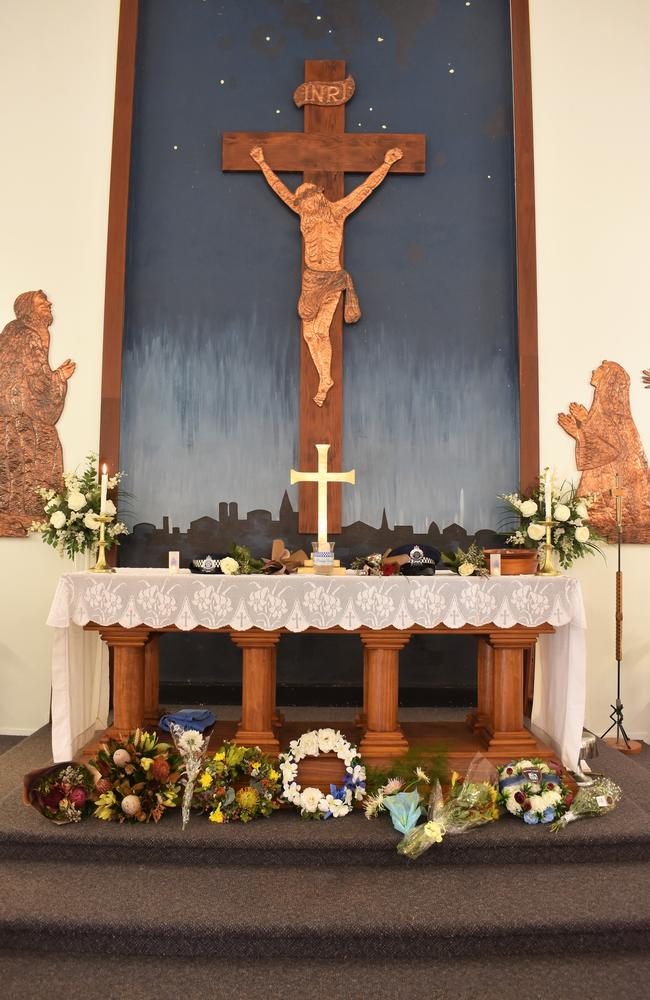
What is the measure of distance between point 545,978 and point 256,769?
1.62 meters

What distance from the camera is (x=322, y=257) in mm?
5980

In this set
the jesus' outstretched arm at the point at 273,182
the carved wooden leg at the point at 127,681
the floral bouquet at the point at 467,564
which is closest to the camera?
the carved wooden leg at the point at 127,681

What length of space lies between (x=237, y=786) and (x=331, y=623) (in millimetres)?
984

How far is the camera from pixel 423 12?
20.6 ft

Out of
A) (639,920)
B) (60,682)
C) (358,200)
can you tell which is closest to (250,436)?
(358,200)

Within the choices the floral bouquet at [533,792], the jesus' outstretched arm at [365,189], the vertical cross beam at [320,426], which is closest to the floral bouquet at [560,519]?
the vertical cross beam at [320,426]

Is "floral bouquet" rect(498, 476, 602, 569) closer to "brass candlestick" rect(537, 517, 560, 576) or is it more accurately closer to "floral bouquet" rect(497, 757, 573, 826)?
"brass candlestick" rect(537, 517, 560, 576)

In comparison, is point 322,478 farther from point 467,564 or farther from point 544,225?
point 544,225

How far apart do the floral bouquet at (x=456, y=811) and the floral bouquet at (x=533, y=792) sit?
77 mm

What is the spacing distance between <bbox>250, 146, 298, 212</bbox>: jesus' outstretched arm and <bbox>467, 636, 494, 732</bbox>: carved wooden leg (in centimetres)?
370

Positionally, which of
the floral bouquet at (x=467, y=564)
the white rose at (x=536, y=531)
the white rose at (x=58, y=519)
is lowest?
the floral bouquet at (x=467, y=564)

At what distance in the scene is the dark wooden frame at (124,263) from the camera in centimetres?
591

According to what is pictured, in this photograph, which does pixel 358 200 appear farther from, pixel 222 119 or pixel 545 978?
pixel 545 978

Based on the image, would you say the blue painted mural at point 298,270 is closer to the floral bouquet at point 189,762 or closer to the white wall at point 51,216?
the white wall at point 51,216
